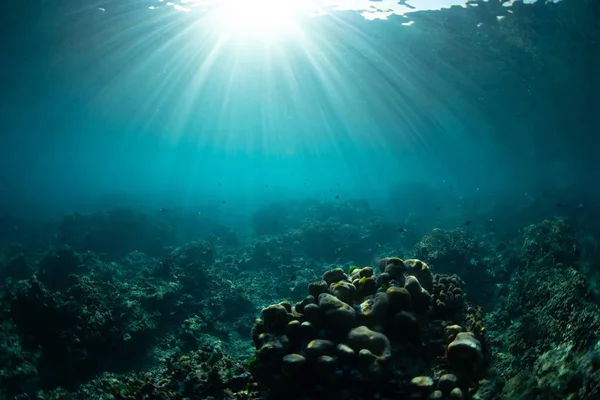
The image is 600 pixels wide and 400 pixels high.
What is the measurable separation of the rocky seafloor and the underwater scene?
0.11ft

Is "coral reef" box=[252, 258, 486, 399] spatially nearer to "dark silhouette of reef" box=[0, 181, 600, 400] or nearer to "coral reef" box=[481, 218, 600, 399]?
"dark silhouette of reef" box=[0, 181, 600, 400]

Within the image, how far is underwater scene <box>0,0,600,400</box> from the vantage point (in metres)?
3.91

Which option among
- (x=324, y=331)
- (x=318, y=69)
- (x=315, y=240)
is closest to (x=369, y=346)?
(x=324, y=331)

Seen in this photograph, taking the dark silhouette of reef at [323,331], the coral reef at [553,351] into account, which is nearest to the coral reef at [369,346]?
the dark silhouette of reef at [323,331]

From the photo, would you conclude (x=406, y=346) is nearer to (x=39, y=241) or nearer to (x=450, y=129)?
(x=39, y=241)

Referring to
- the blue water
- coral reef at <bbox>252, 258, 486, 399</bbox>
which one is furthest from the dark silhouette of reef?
the blue water

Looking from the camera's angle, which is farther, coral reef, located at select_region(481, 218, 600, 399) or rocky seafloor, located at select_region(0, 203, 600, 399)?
rocky seafloor, located at select_region(0, 203, 600, 399)

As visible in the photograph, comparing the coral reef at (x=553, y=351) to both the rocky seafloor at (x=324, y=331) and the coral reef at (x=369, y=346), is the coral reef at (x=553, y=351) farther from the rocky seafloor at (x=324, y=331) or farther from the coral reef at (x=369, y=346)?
the coral reef at (x=369, y=346)

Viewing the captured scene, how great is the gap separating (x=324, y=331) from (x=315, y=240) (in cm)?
1670

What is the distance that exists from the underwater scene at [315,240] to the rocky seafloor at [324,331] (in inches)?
1.3

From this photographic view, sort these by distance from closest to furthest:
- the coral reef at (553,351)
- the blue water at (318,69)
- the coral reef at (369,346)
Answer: the coral reef at (553,351), the coral reef at (369,346), the blue water at (318,69)

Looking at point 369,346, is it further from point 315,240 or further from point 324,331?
point 315,240

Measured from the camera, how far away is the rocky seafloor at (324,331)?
3498 mm

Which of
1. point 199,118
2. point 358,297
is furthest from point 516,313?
point 199,118
